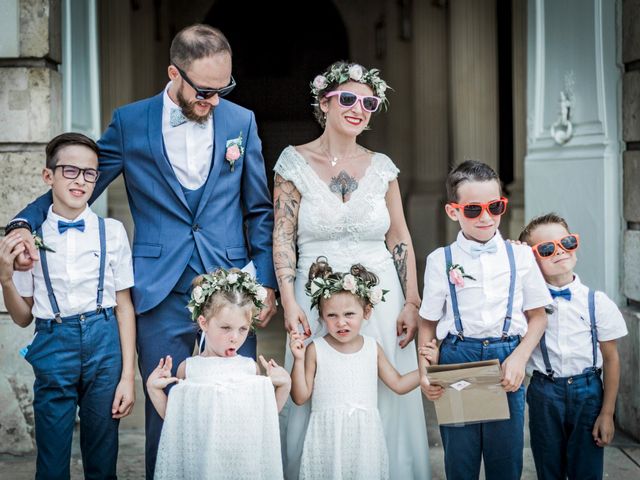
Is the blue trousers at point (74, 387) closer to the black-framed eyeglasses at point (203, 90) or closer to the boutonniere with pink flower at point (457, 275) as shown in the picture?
the black-framed eyeglasses at point (203, 90)

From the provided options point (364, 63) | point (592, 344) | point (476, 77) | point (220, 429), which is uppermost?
point (364, 63)

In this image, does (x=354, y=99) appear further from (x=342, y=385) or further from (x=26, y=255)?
(x=26, y=255)

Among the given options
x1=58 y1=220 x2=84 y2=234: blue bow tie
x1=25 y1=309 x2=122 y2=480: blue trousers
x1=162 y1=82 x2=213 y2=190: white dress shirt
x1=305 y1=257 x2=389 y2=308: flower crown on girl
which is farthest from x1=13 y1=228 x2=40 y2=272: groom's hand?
x1=305 y1=257 x2=389 y2=308: flower crown on girl

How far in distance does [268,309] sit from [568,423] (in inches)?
54.3

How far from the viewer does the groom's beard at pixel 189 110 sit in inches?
135

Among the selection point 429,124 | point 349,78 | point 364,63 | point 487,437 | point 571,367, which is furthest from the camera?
point 364,63

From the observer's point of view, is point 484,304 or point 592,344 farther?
point 592,344

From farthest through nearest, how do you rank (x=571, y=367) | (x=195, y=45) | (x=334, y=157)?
1. (x=334, y=157)
2. (x=571, y=367)
3. (x=195, y=45)

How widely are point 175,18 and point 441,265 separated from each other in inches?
382

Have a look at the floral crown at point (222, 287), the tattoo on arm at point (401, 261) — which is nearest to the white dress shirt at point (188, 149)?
the floral crown at point (222, 287)

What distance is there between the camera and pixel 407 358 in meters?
3.83

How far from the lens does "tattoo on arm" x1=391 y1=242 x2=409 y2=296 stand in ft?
12.5

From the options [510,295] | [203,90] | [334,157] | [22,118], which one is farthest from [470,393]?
[22,118]

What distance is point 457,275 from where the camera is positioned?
336 cm
